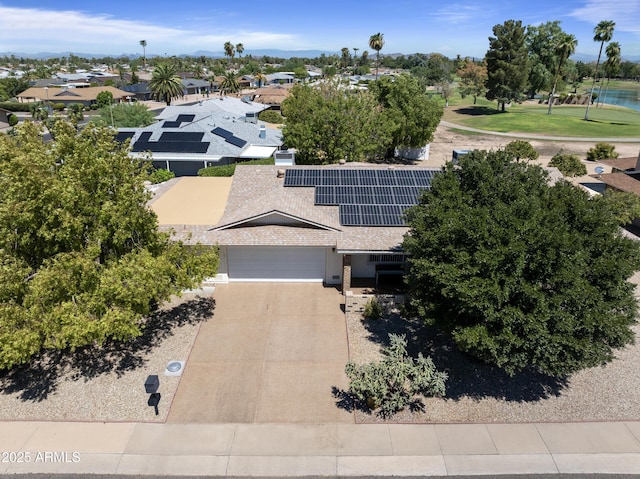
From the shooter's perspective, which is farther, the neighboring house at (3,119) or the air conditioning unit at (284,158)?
the neighboring house at (3,119)

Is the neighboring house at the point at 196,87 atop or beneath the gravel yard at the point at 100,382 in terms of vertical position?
atop

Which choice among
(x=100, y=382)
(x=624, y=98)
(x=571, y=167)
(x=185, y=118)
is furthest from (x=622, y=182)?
(x=624, y=98)

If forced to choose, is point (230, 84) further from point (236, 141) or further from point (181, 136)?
point (236, 141)

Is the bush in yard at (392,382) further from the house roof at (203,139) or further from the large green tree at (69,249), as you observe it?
the house roof at (203,139)

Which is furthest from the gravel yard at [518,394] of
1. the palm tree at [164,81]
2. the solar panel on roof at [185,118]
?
the palm tree at [164,81]

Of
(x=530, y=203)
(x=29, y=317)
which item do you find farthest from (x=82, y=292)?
(x=530, y=203)

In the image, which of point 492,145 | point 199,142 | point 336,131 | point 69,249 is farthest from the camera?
point 492,145
